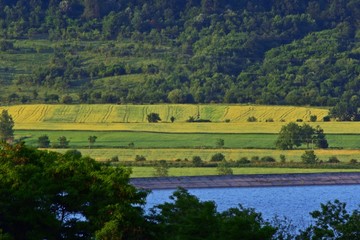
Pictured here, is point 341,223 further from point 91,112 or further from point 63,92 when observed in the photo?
point 63,92

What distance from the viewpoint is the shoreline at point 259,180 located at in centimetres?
10319

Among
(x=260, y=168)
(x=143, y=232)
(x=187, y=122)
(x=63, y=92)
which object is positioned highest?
(x=63, y=92)

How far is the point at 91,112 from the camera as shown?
151000mm

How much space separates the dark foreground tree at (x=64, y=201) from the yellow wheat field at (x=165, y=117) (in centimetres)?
8401

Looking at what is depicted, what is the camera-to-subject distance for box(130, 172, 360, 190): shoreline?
103 m

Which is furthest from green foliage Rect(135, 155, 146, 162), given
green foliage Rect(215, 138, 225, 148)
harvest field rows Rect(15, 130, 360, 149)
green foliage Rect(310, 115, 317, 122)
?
green foliage Rect(310, 115, 317, 122)

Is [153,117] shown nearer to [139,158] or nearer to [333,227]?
[139,158]

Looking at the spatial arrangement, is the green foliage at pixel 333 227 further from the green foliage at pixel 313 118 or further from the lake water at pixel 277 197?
the green foliage at pixel 313 118

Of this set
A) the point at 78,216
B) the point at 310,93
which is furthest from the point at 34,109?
the point at 78,216

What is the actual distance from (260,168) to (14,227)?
67.7 m

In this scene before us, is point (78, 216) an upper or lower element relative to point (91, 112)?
lower

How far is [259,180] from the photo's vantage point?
106062mm

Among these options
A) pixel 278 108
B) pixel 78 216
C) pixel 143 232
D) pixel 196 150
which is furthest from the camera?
pixel 278 108

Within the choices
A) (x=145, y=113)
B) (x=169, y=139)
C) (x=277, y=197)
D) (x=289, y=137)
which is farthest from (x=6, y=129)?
(x=277, y=197)
